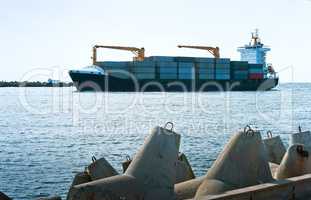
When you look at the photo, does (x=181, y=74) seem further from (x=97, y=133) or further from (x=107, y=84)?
(x=97, y=133)

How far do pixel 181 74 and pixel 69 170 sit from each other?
74.1 metres

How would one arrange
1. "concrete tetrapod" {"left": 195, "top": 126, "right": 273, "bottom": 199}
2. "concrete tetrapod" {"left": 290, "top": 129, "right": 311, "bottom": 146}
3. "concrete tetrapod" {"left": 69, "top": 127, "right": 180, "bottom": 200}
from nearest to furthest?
"concrete tetrapod" {"left": 69, "top": 127, "right": 180, "bottom": 200} < "concrete tetrapod" {"left": 195, "top": 126, "right": 273, "bottom": 199} < "concrete tetrapod" {"left": 290, "top": 129, "right": 311, "bottom": 146}

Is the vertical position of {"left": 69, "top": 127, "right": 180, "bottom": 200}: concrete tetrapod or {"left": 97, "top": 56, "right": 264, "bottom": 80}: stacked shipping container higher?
{"left": 97, "top": 56, "right": 264, "bottom": 80}: stacked shipping container

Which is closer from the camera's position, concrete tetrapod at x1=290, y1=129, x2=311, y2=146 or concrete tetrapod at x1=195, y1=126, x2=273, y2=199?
concrete tetrapod at x1=195, y1=126, x2=273, y2=199

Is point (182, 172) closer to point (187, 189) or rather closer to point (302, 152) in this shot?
point (187, 189)

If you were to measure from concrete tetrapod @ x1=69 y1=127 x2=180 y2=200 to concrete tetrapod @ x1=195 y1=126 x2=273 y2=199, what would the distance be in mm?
579

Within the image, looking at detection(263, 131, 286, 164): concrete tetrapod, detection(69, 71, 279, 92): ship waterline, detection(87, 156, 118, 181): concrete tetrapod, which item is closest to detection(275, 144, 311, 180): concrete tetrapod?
detection(263, 131, 286, 164): concrete tetrapod

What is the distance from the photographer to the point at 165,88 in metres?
88.9

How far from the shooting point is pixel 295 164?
874cm

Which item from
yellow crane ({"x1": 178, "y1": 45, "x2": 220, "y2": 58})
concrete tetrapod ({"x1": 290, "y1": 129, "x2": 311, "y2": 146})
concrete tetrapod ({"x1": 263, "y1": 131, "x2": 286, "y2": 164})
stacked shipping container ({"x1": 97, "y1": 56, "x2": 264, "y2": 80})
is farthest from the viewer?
yellow crane ({"x1": 178, "y1": 45, "x2": 220, "y2": 58})

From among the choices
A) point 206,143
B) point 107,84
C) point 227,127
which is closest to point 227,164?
point 206,143

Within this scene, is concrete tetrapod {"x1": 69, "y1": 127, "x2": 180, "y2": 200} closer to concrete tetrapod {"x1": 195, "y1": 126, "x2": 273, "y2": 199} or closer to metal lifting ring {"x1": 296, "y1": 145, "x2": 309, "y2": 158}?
concrete tetrapod {"x1": 195, "y1": 126, "x2": 273, "y2": 199}

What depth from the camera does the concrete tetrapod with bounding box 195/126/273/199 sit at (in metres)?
7.47

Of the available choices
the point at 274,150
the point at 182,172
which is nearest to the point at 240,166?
the point at 182,172
